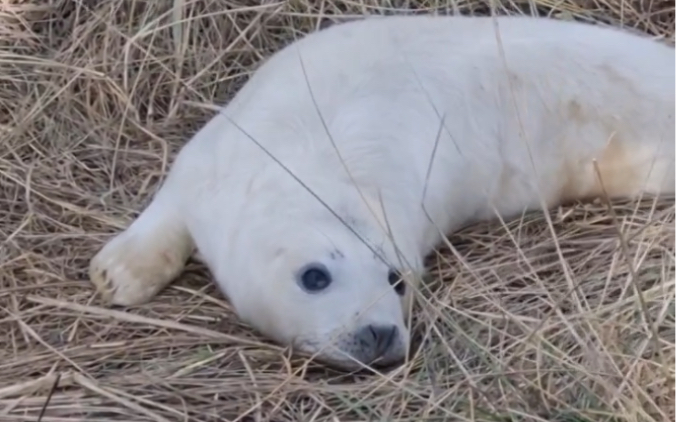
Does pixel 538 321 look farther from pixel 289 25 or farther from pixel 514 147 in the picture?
pixel 289 25

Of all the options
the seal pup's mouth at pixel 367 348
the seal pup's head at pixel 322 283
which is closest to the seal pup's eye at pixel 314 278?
the seal pup's head at pixel 322 283

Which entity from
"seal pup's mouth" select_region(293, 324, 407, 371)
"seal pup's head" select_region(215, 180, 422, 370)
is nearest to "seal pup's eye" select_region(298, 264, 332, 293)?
"seal pup's head" select_region(215, 180, 422, 370)

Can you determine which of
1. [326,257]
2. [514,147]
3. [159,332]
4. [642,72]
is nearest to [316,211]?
[326,257]

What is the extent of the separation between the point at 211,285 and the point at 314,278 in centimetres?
43

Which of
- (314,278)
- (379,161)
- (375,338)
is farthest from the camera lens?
(379,161)

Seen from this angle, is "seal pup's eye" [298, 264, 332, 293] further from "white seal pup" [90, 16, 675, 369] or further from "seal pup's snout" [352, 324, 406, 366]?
"seal pup's snout" [352, 324, 406, 366]

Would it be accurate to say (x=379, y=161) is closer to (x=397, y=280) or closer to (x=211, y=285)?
(x=397, y=280)

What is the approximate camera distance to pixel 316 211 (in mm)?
2682

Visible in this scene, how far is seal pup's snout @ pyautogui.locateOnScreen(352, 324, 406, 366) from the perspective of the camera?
2.43 m

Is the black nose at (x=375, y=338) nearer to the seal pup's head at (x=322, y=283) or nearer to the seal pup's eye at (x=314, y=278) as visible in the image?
the seal pup's head at (x=322, y=283)

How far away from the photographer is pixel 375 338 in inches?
95.8

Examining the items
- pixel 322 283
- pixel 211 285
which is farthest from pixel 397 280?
pixel 211 285

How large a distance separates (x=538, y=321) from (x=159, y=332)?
77 centimetres

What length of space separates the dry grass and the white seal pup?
76mm
